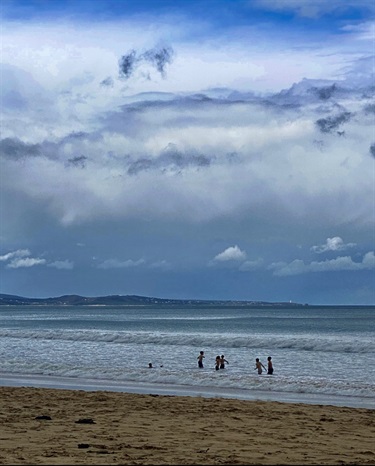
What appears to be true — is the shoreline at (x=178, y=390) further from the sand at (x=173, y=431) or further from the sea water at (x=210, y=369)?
the sand at (x=173, y=431)

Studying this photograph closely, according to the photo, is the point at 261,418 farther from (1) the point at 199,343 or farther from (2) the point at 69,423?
(1) the point at 199,343

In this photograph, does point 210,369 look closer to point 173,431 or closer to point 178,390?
point 178,390

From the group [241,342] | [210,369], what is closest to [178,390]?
[210,369]

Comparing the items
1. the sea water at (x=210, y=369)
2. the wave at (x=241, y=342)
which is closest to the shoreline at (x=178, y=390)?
the sea water at (x=210, y=369)

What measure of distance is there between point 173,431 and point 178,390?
1125 centimetres

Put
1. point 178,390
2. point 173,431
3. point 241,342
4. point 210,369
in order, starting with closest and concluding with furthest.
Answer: point 173,431
point 178,390
point 210,369
point 241,342

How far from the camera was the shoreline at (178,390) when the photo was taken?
23.9 meters

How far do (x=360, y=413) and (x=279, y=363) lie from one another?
74.6ft

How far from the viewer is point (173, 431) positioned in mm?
15727

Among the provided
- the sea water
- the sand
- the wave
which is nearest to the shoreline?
the sea water

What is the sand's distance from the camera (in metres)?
12.0

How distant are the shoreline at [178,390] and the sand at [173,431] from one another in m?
2.26

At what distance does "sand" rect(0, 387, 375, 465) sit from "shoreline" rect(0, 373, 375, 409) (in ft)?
7.41

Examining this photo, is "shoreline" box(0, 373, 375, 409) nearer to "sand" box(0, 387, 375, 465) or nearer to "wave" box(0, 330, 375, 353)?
"sand" box(0, 387, 375, 465)
